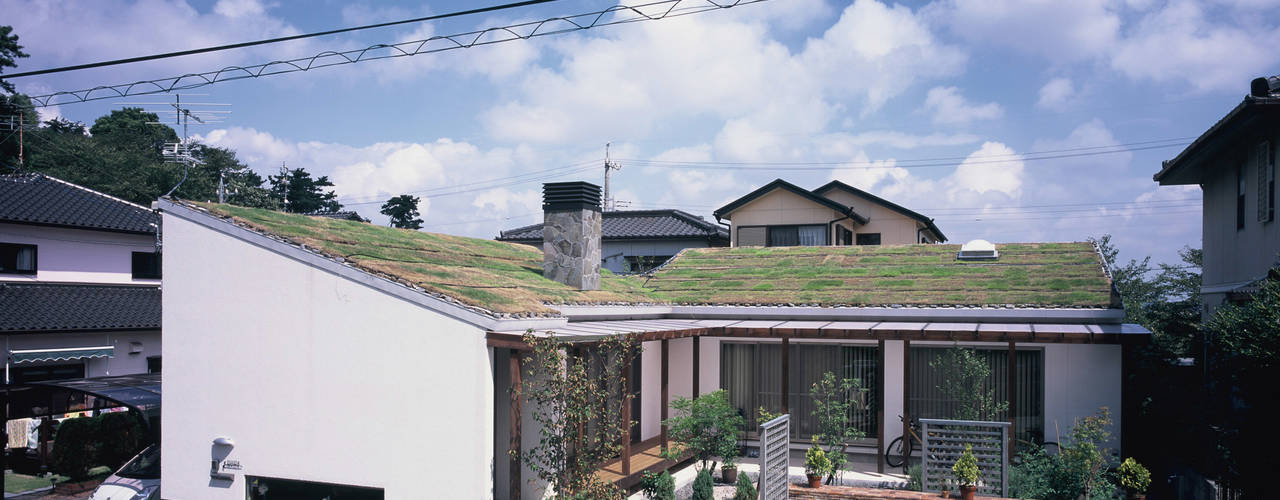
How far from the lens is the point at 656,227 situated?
40594mm

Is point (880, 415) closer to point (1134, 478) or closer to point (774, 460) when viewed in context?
point (774, 460)

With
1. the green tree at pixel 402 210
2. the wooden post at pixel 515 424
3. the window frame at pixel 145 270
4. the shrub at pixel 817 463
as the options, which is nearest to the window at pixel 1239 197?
the shrub at pixel 817 463

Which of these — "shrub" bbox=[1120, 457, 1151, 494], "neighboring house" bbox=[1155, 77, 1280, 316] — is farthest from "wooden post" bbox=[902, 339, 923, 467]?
"neighboring house" bbox=[1155, 77, 1280, 316]

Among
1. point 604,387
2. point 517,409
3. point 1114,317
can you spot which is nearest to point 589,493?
point 517,409

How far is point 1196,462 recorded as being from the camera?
14.2 meters

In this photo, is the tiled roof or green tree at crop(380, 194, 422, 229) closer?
the tiled roof

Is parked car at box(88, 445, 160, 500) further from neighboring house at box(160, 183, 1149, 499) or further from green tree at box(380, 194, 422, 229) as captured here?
green tree at box(380, 194, 422, 229)

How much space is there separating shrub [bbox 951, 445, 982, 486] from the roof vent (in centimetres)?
815

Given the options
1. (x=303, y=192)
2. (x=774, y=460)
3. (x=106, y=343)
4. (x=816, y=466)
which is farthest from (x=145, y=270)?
(x=303, y=192)

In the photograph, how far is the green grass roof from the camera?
1251 cm

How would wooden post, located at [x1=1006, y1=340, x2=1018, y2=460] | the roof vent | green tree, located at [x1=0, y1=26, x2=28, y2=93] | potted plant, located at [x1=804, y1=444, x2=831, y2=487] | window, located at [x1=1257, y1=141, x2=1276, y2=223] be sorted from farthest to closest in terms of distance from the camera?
green tree, located at [x1=0, y1=26, x2=28, y2=93], the roof vent, wooden post, located at [x1=1006, y1=340, x2=1018, y2=460], potted plant, located at [x1=804, y1=444, x2=831, y2=487], window, located at [x1=1257, y1=141, x2=1276, y2=223]

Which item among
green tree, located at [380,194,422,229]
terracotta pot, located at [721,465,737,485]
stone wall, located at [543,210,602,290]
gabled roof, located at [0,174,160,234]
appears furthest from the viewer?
green tree, located at [380,194,422,229]

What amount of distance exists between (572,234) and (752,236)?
2150cm

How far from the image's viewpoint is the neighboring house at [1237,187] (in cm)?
1300
